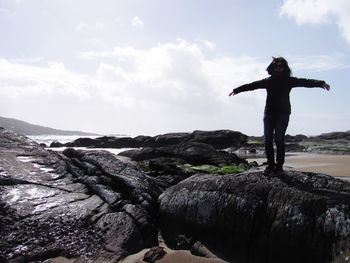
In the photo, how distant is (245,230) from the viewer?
23.9ft

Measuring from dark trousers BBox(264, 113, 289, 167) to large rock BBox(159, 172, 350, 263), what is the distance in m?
0.51

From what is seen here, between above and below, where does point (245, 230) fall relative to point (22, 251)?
above

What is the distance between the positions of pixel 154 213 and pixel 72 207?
1747mm

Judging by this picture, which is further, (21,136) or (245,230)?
(21,136)

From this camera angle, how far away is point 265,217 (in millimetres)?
7160

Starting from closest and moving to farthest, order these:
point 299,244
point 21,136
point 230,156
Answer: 1. point 299,244
2. point 21,136
3. point 230,156

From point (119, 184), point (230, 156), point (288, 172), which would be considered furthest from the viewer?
point (230, 156)

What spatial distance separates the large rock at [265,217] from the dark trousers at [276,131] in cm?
51

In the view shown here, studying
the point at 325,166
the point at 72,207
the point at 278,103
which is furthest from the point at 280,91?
the point at 325,166

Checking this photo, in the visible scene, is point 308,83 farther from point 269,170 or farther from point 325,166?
point 325,166

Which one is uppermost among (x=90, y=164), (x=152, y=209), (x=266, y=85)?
(x=266, y=85)

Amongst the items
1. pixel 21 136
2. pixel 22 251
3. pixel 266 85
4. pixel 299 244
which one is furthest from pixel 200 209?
pixel 21 136

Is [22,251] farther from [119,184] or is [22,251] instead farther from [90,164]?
[90,164]

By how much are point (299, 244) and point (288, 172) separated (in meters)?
1.97
